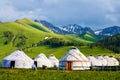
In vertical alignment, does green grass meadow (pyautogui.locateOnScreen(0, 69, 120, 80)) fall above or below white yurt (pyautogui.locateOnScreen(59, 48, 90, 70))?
below

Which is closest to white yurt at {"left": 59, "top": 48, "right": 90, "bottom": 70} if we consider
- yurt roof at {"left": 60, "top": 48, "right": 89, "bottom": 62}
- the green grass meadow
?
yurt roof at {"left": 60, "top": 48, "right": 89, "bottom": 62}

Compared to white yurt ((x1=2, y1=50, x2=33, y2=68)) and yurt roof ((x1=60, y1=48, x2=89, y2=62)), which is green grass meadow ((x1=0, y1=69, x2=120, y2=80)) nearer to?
yurt roof ((x1=60, y1=48, x2=89, y2=62))

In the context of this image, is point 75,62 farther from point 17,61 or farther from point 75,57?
point 17,61

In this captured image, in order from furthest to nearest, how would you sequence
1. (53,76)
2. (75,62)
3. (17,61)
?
(17,61)
(75,62)
(53,76)

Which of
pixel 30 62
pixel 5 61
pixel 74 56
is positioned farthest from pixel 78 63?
pixel 5 61

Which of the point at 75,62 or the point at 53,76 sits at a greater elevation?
the point at 75,62

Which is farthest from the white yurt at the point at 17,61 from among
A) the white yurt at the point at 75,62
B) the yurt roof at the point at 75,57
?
the yurt roof at the point at 75,57

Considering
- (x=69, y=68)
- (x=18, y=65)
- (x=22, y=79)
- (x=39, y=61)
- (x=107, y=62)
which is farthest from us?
(x=107, y=62)

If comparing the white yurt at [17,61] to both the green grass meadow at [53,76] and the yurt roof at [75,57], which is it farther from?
the green grass meadow at [53,76]

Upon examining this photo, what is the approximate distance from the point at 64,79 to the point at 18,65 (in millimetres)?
36578

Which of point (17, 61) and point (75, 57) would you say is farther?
point (17, 61)

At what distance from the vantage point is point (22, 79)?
35562 millimetres

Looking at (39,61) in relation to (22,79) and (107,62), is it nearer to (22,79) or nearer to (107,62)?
(107,62)

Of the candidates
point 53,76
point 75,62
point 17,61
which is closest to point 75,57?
point 75,62
